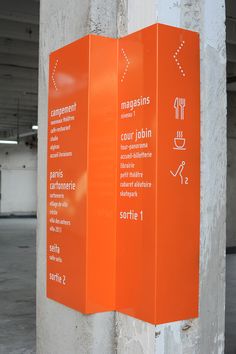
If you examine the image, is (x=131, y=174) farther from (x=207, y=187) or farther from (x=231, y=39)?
(x=231, y=39)

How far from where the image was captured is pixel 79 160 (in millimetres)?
2664

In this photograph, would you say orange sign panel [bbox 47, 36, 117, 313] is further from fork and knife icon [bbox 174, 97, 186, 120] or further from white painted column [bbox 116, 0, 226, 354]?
fork and knife icon [bbox 174, 97, 186, 120]

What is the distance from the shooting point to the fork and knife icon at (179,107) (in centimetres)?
245

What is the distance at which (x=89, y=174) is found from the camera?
2.60m

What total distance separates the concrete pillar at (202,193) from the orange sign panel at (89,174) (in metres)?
0.13

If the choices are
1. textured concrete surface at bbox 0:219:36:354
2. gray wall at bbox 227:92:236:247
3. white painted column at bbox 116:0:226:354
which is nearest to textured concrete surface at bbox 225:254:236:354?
gray wall at bbox 227:92:236:247

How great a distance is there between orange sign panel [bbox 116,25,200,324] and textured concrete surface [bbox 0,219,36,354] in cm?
286

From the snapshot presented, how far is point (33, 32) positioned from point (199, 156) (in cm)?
636

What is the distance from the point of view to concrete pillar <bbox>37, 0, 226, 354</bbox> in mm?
2508

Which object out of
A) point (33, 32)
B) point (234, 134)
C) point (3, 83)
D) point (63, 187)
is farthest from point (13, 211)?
point (63, 187)

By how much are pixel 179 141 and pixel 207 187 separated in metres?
0.30

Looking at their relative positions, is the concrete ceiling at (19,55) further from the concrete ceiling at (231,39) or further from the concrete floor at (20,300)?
the concrete floor at (20,300)

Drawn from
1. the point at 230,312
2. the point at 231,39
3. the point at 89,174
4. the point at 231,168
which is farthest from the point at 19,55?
the point at 89,174

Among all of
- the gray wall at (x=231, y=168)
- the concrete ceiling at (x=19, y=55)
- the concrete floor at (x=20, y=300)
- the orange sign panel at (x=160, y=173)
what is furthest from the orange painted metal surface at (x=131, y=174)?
the gray wall at (x=231, y=168)
